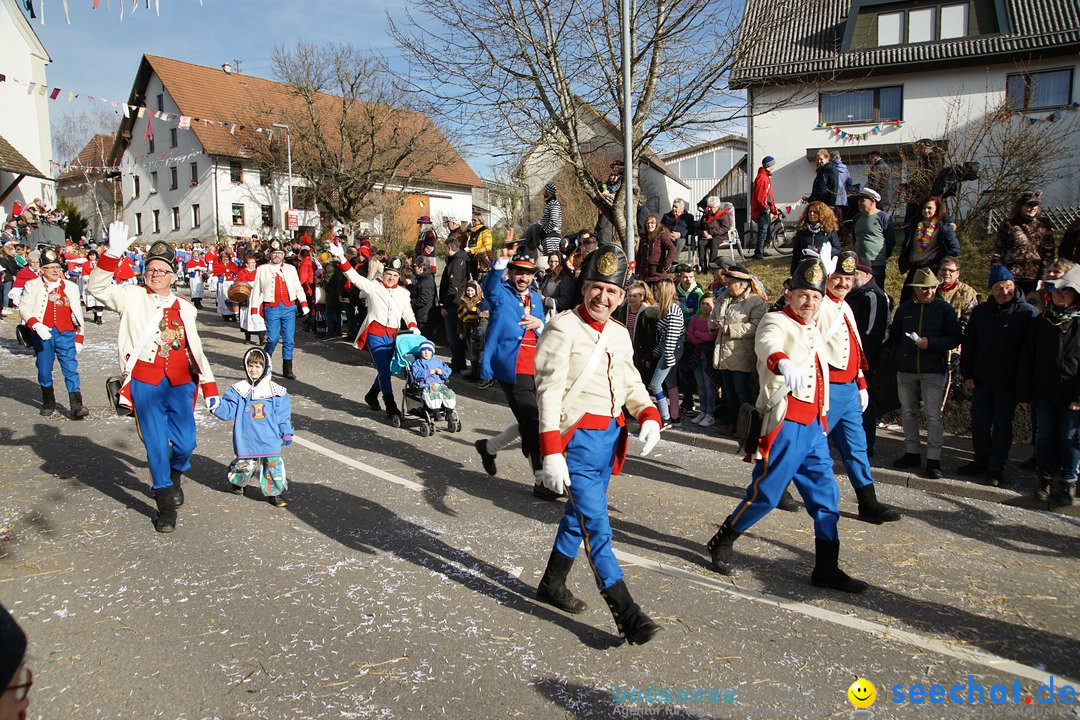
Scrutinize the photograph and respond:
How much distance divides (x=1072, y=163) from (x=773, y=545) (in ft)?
79.7

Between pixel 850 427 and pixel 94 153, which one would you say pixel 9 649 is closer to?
pixel 850 427

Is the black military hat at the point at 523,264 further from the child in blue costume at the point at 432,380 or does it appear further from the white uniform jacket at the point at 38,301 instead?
the white uniform jacket at the point at 38,301

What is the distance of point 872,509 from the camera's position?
6.26 meters

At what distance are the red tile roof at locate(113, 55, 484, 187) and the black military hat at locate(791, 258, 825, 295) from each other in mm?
37322

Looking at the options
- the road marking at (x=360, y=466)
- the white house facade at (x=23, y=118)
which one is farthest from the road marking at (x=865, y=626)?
the white house facade at (x=23, y=118)

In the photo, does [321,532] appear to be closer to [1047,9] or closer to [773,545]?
[773,545]

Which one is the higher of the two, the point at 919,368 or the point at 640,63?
the point at 640,63

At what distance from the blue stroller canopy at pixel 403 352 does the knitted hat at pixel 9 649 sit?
7593 millimetres

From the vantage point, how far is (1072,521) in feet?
20.9

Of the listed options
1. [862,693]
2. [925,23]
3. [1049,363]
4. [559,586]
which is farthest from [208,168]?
[862,693]

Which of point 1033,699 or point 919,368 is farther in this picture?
point 919,368

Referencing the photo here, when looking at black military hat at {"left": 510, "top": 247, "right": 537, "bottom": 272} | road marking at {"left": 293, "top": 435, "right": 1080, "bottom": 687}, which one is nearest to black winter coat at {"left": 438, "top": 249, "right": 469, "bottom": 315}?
black military hat at {"left": 510, "top": 247, "right": 537, "bottom": 272}

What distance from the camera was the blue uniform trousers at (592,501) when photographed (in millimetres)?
4230

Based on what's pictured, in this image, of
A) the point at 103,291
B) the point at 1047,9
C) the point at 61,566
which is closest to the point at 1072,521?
the point at 61,566
